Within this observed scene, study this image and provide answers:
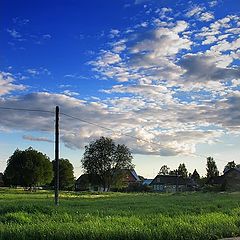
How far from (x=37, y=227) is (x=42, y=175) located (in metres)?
98.8

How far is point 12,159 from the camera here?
115 metres

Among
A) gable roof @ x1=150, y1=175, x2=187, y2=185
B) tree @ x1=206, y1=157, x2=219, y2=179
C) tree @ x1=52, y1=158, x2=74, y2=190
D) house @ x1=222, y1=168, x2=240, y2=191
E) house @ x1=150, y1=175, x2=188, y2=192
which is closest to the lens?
house @ x1=222, y1=168, x2=240, y2=191

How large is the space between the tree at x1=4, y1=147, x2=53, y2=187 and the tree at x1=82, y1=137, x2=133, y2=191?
1186 centimetres

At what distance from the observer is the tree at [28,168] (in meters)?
111

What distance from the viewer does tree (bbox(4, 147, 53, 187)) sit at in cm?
11125

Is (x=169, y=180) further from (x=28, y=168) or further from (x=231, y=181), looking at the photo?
(x=231, y=181)

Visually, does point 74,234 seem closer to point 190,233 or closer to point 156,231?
point 156,231

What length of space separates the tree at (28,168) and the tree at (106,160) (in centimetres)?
1186

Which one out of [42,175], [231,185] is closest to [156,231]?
[231,185]

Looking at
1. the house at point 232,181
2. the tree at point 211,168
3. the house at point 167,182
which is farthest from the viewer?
the house at point 167,182

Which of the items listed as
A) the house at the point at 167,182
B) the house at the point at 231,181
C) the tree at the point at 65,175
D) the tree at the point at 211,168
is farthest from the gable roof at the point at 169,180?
the house at the point at 231,181

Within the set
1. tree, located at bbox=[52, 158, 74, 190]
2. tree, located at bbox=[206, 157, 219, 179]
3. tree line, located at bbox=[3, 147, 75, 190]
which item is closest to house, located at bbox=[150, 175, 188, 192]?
tree, located at bbox=[206, 157, 219, 179]

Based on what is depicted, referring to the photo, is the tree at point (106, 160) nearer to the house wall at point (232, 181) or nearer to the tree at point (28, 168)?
the tree at point (28, 168)

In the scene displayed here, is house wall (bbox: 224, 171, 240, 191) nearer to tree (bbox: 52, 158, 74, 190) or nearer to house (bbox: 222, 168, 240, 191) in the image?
house (bbox: 222, 168, 240, 191)
